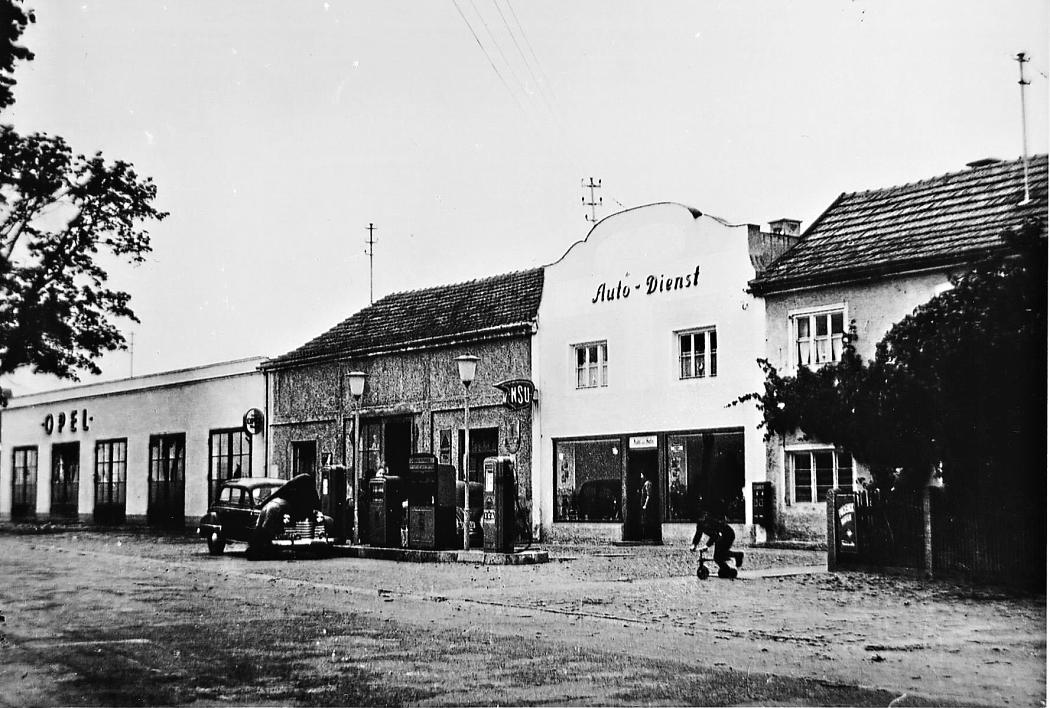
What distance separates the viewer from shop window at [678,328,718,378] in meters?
22.3

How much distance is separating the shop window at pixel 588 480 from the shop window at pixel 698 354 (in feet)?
7.76

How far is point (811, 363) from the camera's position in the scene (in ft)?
65.1

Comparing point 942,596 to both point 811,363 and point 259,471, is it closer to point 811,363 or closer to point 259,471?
point 811,363

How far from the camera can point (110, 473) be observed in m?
27.5

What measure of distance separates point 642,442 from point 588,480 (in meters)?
1.86

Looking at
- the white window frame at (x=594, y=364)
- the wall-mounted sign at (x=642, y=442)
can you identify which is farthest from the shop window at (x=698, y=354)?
the white window frame at (x=594, y=364)

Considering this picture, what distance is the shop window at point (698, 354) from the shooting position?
73.1 ft

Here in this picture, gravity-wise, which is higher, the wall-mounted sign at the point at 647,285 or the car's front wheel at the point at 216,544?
the wall-mounted sign at the point at 647,285

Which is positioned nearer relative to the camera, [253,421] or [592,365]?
[592,365]

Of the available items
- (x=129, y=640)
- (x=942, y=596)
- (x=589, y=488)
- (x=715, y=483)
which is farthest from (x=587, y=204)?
(x=589, y=488)

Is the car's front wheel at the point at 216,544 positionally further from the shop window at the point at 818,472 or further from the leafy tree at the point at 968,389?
the leafy tree at the point at 968,389

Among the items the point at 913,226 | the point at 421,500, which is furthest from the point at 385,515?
the point at 913,226

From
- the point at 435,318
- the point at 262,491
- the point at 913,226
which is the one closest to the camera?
the point at 913,226

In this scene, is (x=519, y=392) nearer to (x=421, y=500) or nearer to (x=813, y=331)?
(x=421, y=500)
